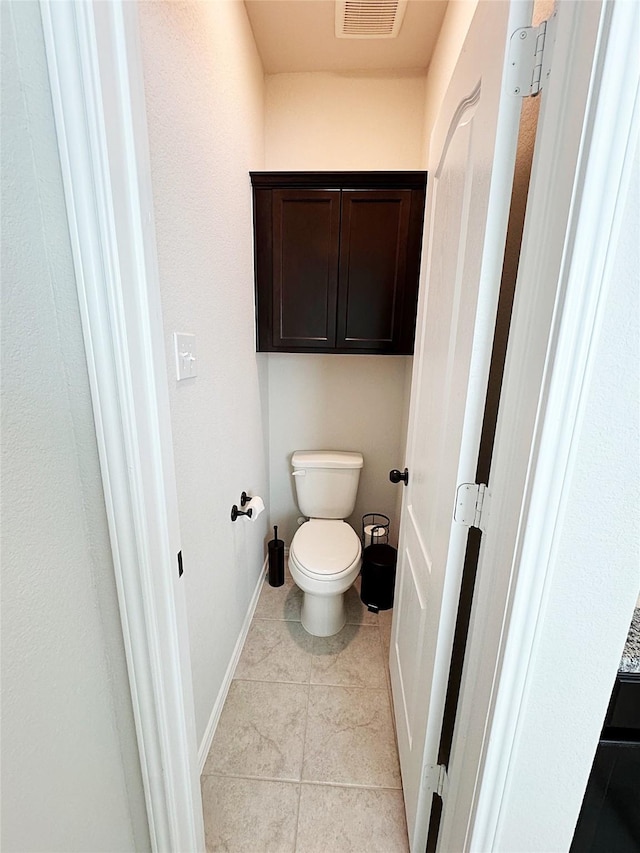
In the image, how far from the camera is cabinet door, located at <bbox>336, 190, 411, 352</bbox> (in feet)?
5.59

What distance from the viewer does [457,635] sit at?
37.2 inches

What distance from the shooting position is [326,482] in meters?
2.11

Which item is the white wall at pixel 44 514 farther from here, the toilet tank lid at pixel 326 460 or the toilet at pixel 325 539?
the toilet tank lid at pixel 326 460

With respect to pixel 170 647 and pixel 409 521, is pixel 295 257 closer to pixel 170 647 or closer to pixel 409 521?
pixel 409 521

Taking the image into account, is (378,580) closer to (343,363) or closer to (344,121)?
(343,363)

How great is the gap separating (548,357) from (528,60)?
473 millimetres

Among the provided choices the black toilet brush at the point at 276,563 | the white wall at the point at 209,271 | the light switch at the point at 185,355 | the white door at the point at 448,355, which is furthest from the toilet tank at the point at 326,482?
the light switch at the point at 185,355

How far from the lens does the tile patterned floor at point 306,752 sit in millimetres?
1108

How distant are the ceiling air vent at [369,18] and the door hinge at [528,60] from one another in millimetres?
1302

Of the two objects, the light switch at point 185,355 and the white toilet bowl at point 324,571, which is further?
the white toilet bowl at point 324,571

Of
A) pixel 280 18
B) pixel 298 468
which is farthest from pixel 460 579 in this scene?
pixel 280 18

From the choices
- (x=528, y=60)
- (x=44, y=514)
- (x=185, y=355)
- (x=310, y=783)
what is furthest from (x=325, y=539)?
(x=528, y=60)

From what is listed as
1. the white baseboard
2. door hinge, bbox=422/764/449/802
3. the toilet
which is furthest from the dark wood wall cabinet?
door hinge, bbox=422/764/449/802

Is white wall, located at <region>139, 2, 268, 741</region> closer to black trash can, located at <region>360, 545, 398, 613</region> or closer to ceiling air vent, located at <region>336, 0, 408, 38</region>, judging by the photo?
ceiling air vent, located at <region>336, 0, 408, 38</region>
